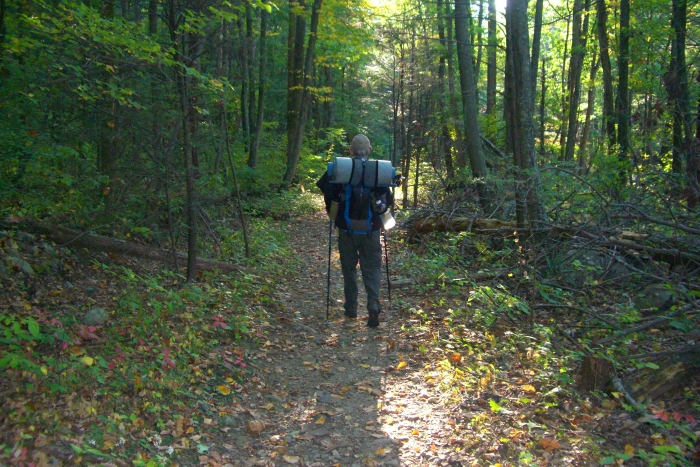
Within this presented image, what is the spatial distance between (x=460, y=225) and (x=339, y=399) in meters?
6.02

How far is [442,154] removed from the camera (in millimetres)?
18859

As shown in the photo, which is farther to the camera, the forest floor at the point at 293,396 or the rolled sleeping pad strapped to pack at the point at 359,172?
the rolled sleeping pad strapped to pack at the point at 359,172

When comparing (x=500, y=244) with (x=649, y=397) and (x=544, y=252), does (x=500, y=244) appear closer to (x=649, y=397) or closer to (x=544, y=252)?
(x=544, y=252)

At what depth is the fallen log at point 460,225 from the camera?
935 centimetres

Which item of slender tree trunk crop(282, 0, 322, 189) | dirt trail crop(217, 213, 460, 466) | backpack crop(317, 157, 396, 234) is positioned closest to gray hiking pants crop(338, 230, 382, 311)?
backpack crop(317, 157, 396, 234)

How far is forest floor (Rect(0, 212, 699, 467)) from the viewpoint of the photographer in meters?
3.74

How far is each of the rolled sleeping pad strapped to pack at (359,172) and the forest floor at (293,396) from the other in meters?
2.00

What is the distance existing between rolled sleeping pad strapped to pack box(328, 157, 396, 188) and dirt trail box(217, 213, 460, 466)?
78.8 inches

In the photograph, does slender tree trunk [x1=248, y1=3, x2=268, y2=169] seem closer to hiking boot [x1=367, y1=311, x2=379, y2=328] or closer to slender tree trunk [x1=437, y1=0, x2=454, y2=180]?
slender tree trunk [x1=437, y1=0, x2=454, y2=180]

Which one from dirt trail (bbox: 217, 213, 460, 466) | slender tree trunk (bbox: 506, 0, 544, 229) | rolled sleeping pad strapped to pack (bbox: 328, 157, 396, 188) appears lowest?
dirt trail (bbox: 217, 213, 460, 466)

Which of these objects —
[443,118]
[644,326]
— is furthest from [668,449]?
[443,118]

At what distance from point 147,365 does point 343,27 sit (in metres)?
18.6

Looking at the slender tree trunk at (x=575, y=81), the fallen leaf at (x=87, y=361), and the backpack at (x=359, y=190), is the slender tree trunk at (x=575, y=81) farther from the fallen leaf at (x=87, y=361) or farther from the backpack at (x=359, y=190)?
the fallen leaf at (x=87, y=361)

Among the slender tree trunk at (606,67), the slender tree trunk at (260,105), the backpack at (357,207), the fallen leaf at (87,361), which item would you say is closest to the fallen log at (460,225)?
the backpack at (357,207)
